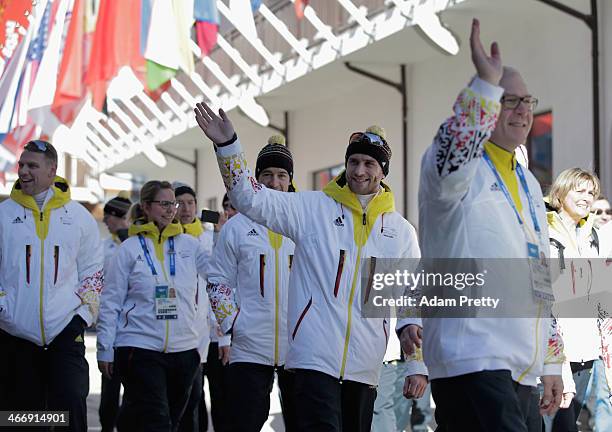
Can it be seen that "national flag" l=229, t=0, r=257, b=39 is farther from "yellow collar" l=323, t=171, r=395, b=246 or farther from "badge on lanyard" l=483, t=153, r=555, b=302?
"badge on lanyard" l=483, t=153, r=555, b=302

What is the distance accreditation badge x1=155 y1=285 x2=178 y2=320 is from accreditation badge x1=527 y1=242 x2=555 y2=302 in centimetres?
432

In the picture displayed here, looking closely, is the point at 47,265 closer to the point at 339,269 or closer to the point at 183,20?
the point at 339,269

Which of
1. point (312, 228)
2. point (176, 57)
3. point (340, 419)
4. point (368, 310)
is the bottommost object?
point (340, 419)

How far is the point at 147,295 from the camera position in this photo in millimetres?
8508

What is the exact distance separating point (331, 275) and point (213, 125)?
3.53 ft

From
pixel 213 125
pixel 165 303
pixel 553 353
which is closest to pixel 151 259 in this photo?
pixel 165 303

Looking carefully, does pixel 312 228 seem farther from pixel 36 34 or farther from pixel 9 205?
pixel 36 34

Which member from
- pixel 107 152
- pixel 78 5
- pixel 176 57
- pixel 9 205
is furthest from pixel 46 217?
pixel 107 152

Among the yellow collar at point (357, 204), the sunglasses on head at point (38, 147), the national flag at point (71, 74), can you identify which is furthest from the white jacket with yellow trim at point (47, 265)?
the national flag at point (71, 74)

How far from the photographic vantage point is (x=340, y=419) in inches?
231

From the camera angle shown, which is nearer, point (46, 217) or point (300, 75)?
point (46, 217)

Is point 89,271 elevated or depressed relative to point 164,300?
elevated

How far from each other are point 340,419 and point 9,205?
10.2 ft

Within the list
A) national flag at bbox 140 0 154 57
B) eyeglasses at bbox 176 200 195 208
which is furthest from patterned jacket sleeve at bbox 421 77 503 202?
national flag at bbox 140 0 154 57
